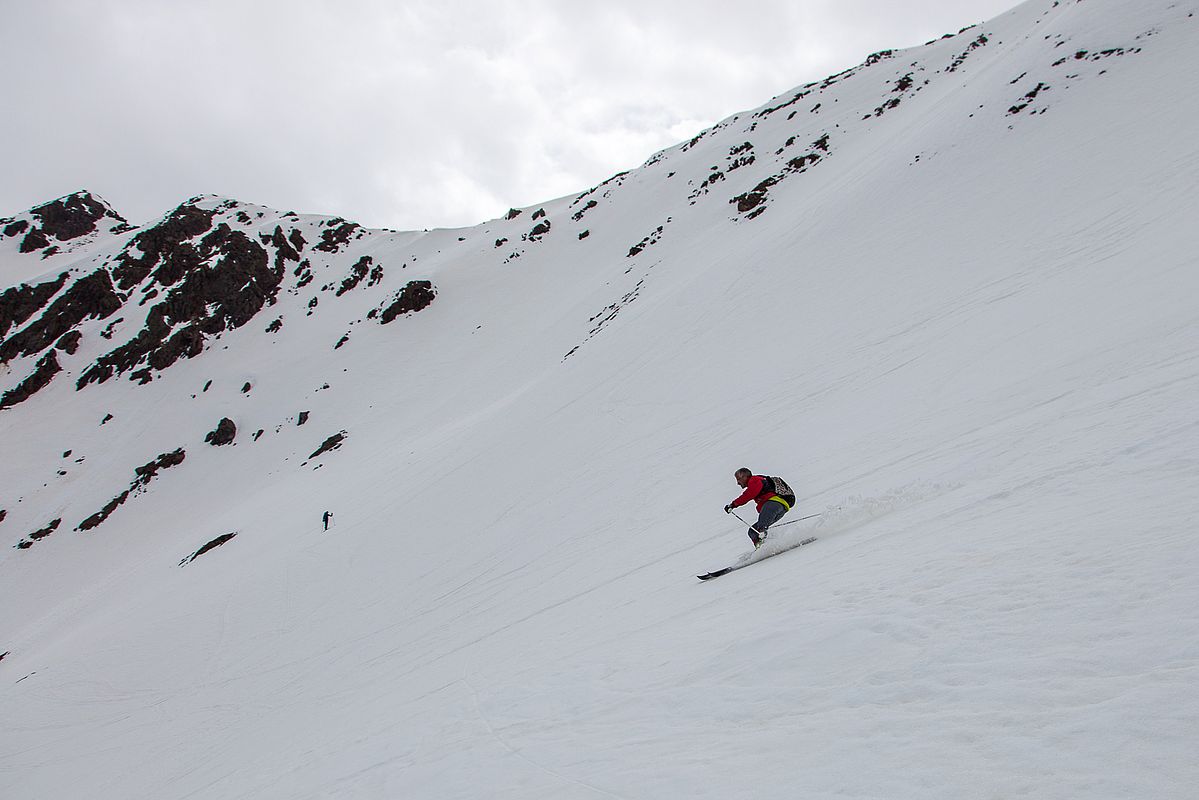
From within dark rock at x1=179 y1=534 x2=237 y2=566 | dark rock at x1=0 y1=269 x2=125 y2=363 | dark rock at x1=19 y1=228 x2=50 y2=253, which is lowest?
dark rock at x1=179 y1=534 x2=237 y2=566

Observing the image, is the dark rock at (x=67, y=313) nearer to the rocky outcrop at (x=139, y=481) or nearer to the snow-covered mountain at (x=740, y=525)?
the snow-covered mountain at (x=740, y=525)

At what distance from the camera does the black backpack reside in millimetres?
8258

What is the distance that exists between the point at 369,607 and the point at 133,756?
5128mm

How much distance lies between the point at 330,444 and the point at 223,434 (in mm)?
13788

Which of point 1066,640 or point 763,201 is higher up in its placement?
point 763,201

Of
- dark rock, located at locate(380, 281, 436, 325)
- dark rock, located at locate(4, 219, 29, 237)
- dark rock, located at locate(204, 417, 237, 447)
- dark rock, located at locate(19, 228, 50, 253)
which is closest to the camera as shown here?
dark rock, located at locate(204, 417, 237, 447)

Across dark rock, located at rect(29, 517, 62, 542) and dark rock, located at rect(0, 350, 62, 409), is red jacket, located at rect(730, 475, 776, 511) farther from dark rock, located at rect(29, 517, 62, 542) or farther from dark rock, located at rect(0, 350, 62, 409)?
dark rock, located at rect(0, 350, 62, 409)

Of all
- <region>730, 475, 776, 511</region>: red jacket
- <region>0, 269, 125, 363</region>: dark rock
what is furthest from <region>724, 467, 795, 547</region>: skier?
<region>0, 269, 125, 363</region>: dark rock

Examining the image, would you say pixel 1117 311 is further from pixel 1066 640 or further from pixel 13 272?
pixel 13 272

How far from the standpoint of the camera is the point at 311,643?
14.1m

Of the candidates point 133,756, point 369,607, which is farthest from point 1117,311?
point 133,756

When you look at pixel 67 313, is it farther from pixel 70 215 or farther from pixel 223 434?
pixel 70 215

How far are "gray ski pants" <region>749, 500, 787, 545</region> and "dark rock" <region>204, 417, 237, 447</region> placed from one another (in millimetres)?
A: 48923

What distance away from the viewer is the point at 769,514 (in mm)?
8305
